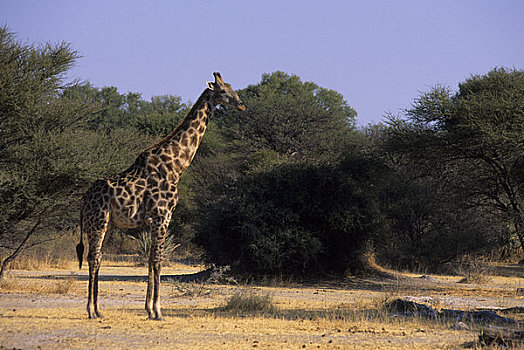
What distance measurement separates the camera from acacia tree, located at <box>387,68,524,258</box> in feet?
59.0

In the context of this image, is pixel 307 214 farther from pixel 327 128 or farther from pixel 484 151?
pixel 327 128

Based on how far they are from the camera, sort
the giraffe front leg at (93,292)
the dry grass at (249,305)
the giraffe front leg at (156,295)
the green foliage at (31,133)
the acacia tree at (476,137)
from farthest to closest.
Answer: the acacia tree at (476,137) < the green foliage at (31,133) < the dry grass at (249,305) < the giraffe front leg at (156,295) < the giraffe front leg at (93,292)

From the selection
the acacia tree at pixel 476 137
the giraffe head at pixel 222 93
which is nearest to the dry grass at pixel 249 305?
the giraffe head at pixel 222 93

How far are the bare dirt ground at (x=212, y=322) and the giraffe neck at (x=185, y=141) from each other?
268cm

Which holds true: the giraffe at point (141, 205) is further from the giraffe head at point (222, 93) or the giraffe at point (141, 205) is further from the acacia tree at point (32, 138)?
the acacia tree at point (32, 138)

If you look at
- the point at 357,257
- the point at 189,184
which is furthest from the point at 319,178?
the point at 189,184

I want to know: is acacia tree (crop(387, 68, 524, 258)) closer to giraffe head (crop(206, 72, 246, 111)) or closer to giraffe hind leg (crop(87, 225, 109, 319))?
giraffe head (crop(206, 72, 246, 111))

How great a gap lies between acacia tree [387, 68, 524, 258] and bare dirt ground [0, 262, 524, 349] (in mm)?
4133

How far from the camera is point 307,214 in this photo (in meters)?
20.5

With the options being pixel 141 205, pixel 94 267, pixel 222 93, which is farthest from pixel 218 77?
pixel 94 267

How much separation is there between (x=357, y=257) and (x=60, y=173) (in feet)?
34.7

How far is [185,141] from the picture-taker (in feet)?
35.6

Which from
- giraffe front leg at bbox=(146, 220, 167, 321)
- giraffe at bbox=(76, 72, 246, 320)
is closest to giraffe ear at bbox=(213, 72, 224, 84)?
giraffe at bbox=(76, 72, 246, 320)

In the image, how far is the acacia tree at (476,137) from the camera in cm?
1797
